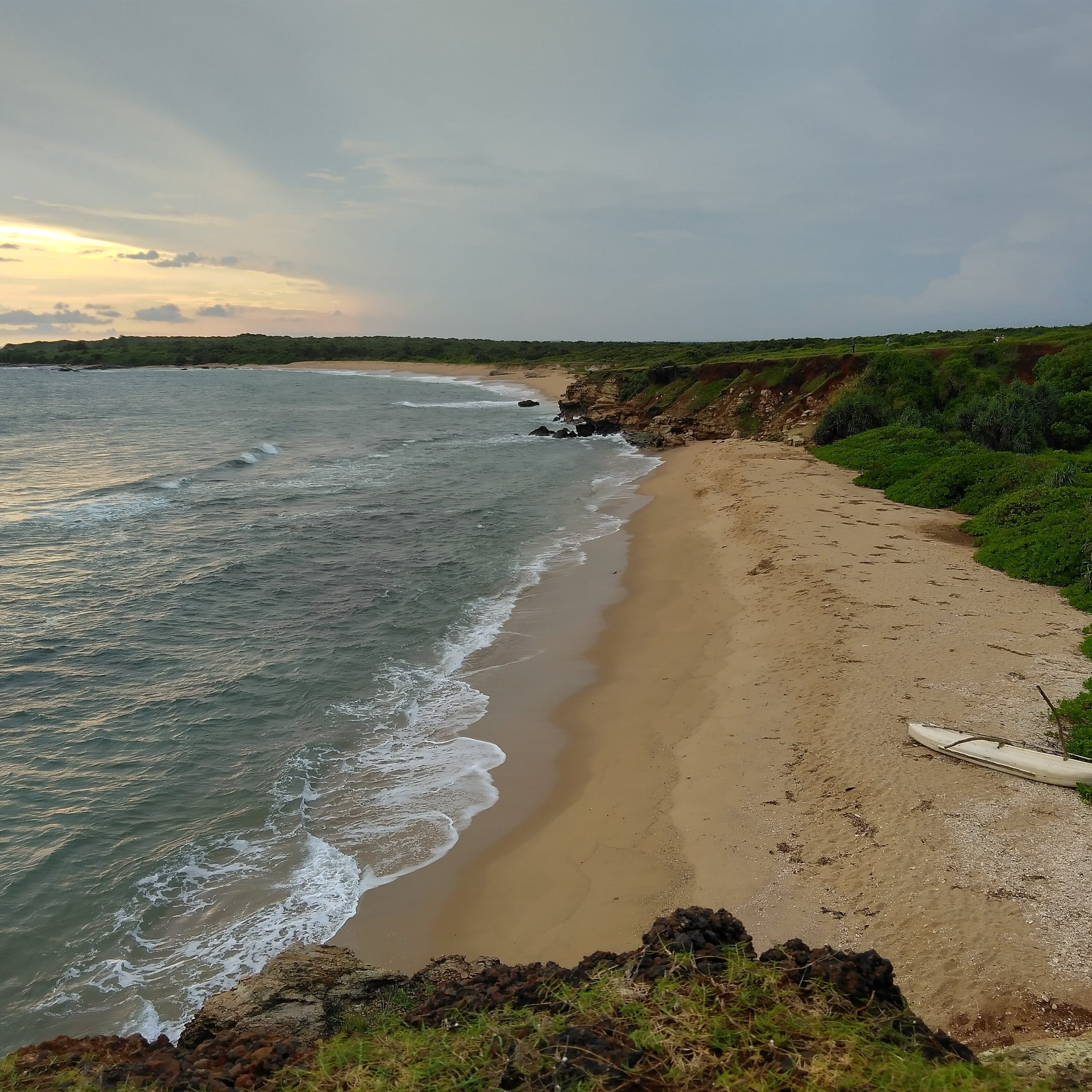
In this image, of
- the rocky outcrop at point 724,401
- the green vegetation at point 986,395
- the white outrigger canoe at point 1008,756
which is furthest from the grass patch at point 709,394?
the white outrigger canoe at point 1008,756

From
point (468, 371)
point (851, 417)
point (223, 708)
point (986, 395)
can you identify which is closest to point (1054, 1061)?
point (223, 708)

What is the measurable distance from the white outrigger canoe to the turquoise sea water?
5976mm

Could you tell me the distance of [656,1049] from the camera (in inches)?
159

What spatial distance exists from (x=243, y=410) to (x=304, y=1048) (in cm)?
6847

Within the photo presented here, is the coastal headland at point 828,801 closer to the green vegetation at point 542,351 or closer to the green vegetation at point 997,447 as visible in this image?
the green vegetation at point 997,447

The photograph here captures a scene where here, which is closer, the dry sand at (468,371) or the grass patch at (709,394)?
the grass patch at (709,394)

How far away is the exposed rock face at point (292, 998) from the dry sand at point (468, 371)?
Result: 72.6 m

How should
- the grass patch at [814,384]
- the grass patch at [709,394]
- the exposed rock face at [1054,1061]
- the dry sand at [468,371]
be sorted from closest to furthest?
the exposed rock face at [1054,1061]
the grass patch at [814,384]
the grass patch at [709,394]
the dry sand at [468,371]

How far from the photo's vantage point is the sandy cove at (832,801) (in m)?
6.50

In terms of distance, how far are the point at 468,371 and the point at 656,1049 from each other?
118 metres

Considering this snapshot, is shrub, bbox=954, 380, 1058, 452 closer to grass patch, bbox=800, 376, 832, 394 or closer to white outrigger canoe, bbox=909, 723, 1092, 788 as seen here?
grass patch, bbox=800, 376, 832, 394

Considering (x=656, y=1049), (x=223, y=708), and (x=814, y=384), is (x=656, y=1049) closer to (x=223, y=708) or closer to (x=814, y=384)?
(x=223, y=708)

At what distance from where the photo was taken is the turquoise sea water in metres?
7.87

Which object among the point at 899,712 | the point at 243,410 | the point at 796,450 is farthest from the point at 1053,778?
the point at 243,410
